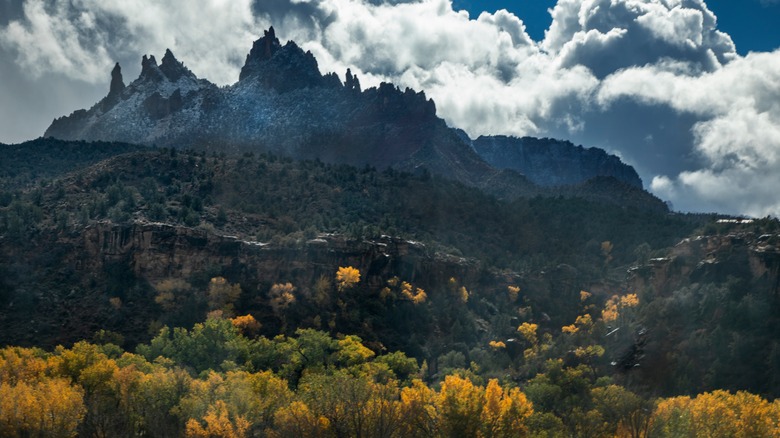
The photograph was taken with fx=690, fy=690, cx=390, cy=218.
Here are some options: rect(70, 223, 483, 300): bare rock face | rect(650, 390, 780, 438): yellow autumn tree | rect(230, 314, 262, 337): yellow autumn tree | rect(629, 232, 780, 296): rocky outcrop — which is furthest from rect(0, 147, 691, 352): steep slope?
rect(650, 390, 780, 438): yellow autumn tree

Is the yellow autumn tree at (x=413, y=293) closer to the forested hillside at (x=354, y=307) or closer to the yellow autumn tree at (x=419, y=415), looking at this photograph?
the forested hillside at (x=354, y=307)

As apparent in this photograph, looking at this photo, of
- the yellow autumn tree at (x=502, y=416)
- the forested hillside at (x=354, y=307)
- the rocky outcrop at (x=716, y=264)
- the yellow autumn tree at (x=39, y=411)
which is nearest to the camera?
the yellow autumn tree at (x=39, y=411)

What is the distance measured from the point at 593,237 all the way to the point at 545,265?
19.3 m

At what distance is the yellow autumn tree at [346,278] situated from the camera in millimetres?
108438

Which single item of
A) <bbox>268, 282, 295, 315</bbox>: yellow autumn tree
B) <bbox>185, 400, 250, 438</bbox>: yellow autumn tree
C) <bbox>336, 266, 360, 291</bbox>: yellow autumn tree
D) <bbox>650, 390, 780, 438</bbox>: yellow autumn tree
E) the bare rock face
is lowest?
<bbox>185, 400, 250, 438</bbox>: yellow autumn tree

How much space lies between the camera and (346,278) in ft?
358

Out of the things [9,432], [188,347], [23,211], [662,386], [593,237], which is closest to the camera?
[9,432]

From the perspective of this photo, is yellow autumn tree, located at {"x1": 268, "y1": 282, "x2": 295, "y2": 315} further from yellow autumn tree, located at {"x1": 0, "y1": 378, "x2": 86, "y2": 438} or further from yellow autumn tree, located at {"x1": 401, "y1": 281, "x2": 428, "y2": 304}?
yellow autumn tree, located at {"x1": 0, "y1": 378, "x2": 86, "y2": 438}

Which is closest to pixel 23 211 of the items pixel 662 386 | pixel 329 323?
pixel 329 323

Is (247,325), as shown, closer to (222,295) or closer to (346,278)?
(222,295)

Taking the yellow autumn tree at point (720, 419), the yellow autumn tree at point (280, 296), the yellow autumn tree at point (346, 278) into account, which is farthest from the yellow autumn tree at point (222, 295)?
the yellow autumn tree at point (720, 419)

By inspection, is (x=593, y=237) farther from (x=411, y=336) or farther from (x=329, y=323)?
(x=329, y=323)

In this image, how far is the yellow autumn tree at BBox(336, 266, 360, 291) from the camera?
108438 millimetres

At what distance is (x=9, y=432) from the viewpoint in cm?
5081
